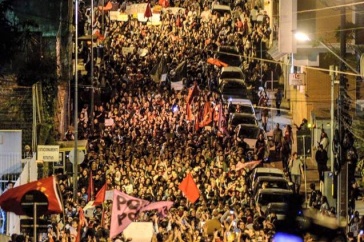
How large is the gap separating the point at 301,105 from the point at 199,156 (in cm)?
1015

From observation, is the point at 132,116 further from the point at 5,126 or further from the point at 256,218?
the point at 256,218

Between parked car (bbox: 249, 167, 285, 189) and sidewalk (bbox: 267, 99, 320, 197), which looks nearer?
parked car (bbox: 249, 167, 285, 189)

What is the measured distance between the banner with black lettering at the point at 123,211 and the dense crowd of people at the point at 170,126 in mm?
1236

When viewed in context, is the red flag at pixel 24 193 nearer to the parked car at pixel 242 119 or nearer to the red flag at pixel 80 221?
the red flag at pixel 80 221

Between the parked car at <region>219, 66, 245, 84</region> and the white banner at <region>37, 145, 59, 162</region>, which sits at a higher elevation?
the parked car at <region>219, 66, 245, 84</region>

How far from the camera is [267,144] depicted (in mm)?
34906

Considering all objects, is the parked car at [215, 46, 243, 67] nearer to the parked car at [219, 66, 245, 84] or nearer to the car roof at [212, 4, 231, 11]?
the parked car at [219, 66, 245, 84]

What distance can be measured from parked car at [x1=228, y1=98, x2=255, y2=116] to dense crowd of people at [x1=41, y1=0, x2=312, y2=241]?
35cm

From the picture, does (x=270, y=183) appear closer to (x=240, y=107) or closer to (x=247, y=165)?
(x=247, y=165)

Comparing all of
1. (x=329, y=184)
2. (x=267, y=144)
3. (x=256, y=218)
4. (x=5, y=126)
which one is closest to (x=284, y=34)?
(x=267, y=144)

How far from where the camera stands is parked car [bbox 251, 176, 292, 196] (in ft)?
94.3

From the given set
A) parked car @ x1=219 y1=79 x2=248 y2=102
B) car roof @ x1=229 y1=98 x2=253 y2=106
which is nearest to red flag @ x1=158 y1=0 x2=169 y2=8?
parked car @ x1=219 y1=79 x2=248 y2=102

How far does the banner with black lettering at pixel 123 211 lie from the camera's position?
830 inches

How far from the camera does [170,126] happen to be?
122 feet
